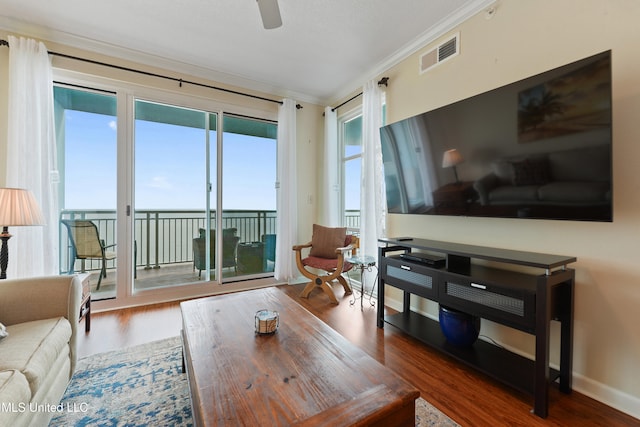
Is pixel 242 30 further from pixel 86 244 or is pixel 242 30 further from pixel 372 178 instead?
pixel 86 244

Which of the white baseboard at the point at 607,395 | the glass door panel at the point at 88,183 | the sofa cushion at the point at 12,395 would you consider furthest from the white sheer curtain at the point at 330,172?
the sofa cushion at the point at 12,395

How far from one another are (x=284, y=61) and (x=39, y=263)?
3101 millimetres

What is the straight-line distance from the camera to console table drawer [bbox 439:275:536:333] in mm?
1445

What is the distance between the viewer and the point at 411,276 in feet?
6.98

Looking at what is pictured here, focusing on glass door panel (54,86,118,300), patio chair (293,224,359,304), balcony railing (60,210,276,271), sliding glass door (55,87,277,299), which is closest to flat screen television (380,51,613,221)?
patio chair (293,224,359,304)

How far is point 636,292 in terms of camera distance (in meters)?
1.42

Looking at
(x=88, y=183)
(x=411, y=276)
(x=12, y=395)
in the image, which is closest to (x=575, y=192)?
(x=411, y=276)

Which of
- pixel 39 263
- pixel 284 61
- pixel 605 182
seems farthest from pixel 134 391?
pixel 284 61

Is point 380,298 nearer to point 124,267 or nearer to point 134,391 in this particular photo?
point 134,391

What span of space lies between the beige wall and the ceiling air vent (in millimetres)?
236

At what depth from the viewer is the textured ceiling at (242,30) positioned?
87.4 inches

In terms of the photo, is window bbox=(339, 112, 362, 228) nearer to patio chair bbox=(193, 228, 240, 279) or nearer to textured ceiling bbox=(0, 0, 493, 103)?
textured ceiling bbox=(0, 0, 493, 103)

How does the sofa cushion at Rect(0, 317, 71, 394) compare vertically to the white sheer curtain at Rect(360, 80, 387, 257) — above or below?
below

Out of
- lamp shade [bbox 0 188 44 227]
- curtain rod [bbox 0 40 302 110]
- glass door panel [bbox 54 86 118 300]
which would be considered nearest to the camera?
lamp shade [bbox 0 188 44 227]
